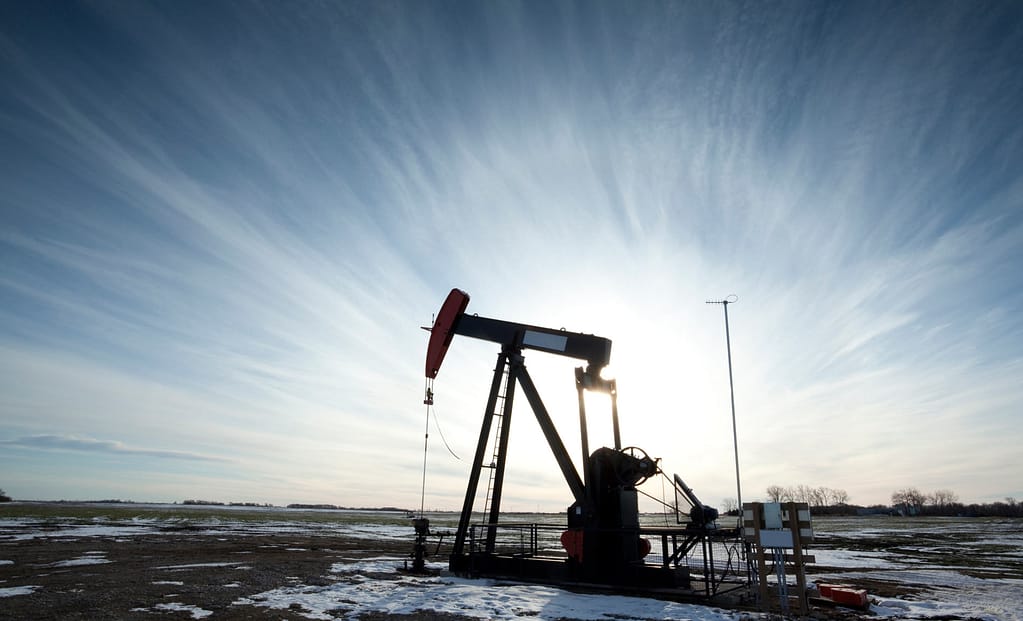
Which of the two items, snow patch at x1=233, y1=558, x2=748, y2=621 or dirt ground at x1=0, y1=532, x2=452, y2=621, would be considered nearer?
dirt ground at x1=0, y1=532, x2=452, y2=621

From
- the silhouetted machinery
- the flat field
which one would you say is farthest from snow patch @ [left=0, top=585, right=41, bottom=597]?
the silhouetted machinery

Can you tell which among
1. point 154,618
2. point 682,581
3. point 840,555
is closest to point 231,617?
point 154,618

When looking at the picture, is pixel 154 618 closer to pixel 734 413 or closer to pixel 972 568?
pixel 734 413

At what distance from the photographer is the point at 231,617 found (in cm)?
741

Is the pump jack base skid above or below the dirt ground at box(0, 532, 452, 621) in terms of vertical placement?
above

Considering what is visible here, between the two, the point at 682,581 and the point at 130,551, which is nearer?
the point at 682,581

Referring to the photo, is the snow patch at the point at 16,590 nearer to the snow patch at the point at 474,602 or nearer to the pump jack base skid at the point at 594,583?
the snow patch at the point at 474,602

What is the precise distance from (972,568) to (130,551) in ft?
80.3

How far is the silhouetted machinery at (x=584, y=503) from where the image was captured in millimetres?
10328

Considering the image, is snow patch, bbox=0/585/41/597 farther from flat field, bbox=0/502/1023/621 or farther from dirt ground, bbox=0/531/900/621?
dirt ground, bbox=0/531/900/621

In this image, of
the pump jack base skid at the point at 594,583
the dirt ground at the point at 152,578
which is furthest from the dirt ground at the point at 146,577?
the pump jack base skid at the point at 594,583

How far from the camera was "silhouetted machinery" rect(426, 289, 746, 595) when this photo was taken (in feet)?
33.9

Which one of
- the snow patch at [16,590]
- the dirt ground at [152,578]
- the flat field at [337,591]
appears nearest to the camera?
the dirt ground at [152,578]

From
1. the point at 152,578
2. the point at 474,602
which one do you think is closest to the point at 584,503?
the point at 474,602
